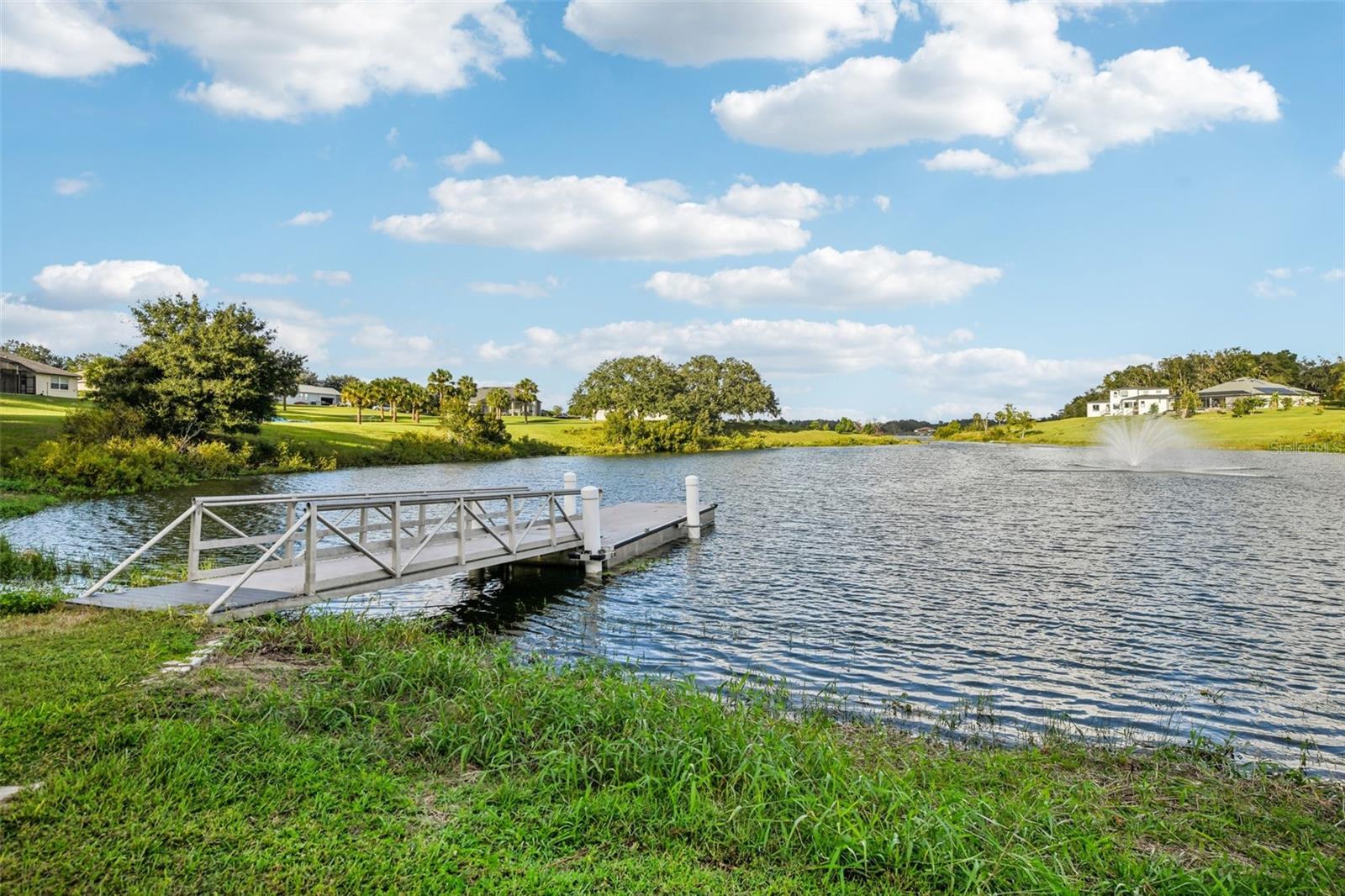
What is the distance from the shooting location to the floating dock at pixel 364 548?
9.51m

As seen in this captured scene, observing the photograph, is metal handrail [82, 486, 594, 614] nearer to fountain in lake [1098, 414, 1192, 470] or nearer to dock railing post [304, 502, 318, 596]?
dock railing post [304, 502, 318, 596]

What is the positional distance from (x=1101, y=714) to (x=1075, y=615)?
5004 millimetres

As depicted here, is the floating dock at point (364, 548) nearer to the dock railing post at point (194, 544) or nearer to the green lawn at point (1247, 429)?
the dock railing post at point (194, 544)

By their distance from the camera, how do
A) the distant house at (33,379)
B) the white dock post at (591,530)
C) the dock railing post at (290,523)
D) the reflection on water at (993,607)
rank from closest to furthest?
the reflection on water at (993,607)
the dock railing post at (290,523)
the white dock post at (591,530)
the distant house at (33,379)

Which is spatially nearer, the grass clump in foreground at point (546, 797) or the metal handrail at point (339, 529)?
the grass clump in foreground at point (546, 797)

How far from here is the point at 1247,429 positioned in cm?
8669

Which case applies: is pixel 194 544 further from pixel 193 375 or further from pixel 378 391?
pixel 378 391

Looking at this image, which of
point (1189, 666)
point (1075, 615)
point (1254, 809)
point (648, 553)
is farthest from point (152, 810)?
point (648, 553)

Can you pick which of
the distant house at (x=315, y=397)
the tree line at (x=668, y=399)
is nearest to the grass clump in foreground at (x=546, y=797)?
the tree line at (x=668, y=399)

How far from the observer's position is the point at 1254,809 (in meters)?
5.61

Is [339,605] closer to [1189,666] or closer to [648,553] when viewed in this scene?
[648,553]

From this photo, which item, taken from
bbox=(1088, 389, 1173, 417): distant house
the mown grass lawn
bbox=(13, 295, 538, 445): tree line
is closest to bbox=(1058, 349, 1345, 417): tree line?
bbox=(1088, 389, 1173, 417): distant house

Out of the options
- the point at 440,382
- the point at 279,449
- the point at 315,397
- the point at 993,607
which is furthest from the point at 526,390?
the point at 993,607

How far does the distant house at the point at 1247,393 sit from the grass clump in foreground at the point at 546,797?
421 feet
